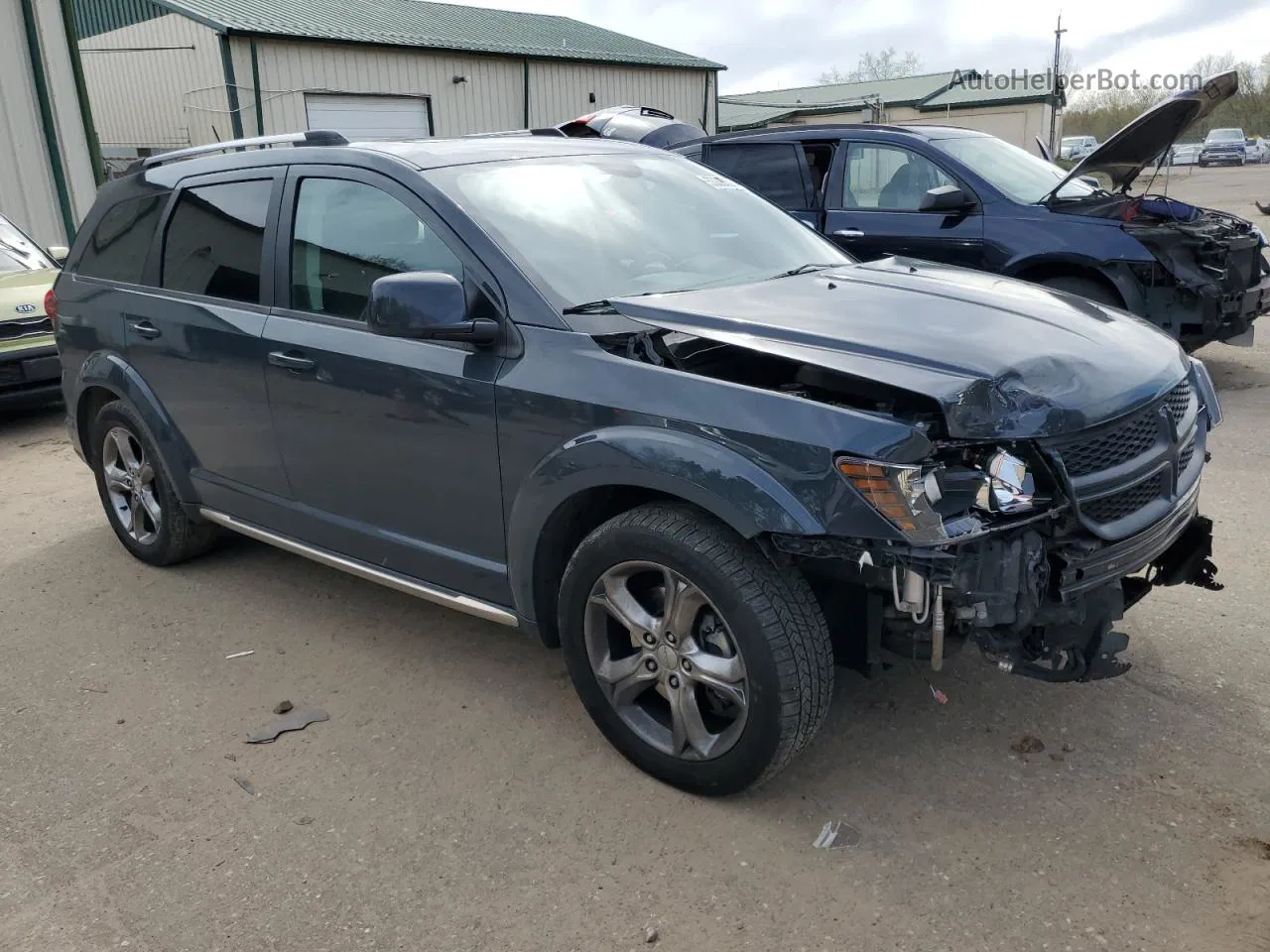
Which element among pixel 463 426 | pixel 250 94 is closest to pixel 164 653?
pixel 463 426

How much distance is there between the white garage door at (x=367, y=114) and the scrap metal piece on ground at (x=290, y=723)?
1665cm

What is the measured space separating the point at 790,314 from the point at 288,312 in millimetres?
1910

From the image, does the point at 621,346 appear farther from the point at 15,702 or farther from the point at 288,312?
the point at 15,702

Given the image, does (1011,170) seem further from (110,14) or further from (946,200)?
(110,14)

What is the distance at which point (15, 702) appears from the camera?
152 inches

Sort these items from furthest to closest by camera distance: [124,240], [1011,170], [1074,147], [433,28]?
[1074,147] → [433,28] → [1011,170] → [124,240]

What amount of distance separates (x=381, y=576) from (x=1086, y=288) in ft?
18.0

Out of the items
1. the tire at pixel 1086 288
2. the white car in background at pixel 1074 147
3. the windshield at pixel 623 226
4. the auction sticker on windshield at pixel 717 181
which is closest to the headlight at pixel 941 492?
the windshield at pixel 623 226

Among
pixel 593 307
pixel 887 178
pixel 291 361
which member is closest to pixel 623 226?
pixel 593 307

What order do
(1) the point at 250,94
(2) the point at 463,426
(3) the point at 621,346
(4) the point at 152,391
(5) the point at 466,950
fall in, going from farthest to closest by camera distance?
(1) the point at 250,94 → (4) the point at 152,391 → (2) the point at 463,426 → (3) the point at 621,346 → (5) the point at 466,950

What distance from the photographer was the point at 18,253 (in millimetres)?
8914

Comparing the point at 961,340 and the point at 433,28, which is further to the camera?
the point at 433,28

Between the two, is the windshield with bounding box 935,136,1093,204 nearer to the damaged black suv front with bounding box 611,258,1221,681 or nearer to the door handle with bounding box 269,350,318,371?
the damaged black suv front with bounding box 611,258,1221,681

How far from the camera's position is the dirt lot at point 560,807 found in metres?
2.60
